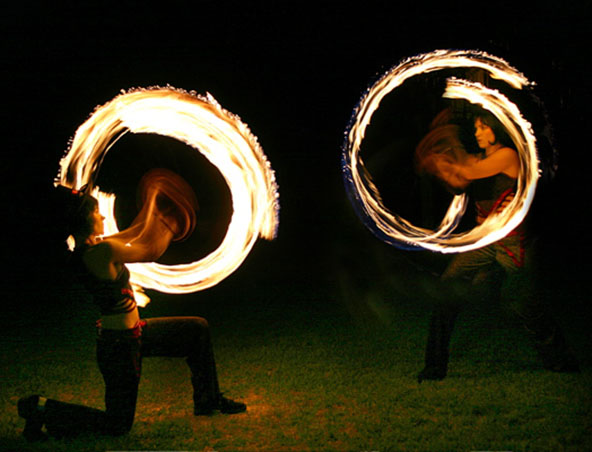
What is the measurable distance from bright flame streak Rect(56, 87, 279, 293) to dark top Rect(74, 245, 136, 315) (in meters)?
1.11

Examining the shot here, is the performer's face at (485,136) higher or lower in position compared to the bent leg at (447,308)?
higher

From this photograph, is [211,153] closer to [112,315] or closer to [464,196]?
[112,315]

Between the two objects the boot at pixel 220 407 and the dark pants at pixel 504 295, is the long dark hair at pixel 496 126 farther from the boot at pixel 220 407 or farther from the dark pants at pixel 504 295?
the boot at pixel 220 407

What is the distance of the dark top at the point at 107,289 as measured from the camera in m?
4.11

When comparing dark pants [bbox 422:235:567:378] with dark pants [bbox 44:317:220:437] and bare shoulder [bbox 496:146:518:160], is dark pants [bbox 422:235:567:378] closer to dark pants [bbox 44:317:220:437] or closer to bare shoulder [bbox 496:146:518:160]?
bare shoulder [bbox 496:146:518:160]

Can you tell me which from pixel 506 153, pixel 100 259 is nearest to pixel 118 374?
pixel 100 259

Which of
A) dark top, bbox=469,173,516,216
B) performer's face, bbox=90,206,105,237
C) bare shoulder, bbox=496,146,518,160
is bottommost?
performer's face, bbox=90,206,105,237

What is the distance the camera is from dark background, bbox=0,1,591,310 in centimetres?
1008

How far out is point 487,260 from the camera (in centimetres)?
550

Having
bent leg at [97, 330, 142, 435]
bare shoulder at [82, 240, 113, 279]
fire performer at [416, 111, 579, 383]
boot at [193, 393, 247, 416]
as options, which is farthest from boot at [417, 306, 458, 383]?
bare shoulder at [82, 240, 113, 279]

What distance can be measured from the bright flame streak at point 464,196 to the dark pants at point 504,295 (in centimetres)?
21

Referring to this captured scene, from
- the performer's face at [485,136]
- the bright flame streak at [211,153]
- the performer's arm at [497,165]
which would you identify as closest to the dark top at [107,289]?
the bright flame streak at [211,153]

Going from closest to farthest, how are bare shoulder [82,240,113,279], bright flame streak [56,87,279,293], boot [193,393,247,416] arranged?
bare shoulder [82,240,113,279], boot [193,393,247,416], bright flame streak [56,87,279,293]

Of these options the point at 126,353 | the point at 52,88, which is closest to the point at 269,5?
the point at 52,88
